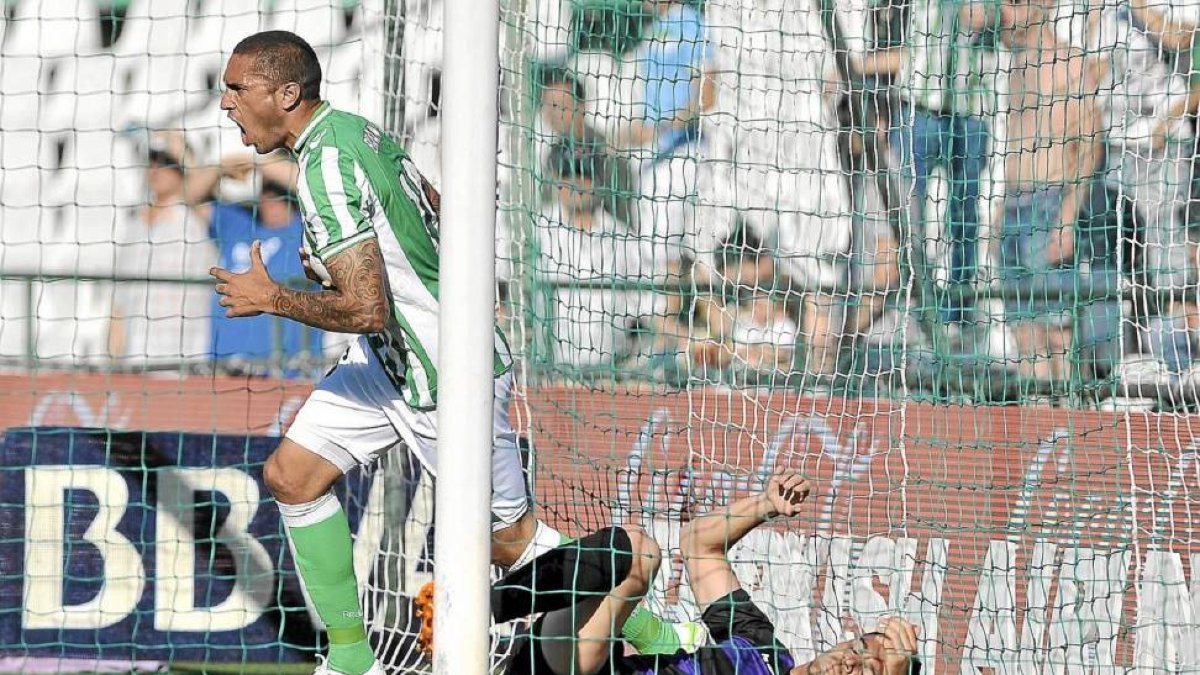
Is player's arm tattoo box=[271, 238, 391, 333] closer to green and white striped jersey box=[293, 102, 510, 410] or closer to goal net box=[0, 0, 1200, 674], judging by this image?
green and white striped jersey box=[293, 102, 510, 410]

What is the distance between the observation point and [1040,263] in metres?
4.78

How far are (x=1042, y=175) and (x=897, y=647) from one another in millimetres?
2049

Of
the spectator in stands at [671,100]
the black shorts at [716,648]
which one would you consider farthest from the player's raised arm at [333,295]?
the spectator in stands at [671,100]

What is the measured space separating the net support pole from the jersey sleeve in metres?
0.29

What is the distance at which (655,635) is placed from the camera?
3.49 meters

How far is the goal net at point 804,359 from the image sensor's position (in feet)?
14.5

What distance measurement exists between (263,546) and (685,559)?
1.95 meters

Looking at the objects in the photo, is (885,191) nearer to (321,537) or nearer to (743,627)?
(743,627)

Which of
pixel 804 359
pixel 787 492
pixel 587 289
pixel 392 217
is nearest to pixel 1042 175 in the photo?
pixel 804 359

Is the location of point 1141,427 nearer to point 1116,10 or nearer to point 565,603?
point 1116,10

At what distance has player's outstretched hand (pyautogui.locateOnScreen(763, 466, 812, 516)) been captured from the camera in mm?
3457

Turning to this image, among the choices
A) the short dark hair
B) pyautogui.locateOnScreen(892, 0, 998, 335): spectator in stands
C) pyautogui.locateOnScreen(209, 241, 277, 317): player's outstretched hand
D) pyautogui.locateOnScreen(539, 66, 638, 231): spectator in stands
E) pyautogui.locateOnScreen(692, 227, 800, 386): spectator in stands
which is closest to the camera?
pyautogui.locateOnScreen(209, 241, 277, 317): player's outstretched hand

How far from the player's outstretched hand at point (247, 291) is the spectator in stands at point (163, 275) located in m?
3.06

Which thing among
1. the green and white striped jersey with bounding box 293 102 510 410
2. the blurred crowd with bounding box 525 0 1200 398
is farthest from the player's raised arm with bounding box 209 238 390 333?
the blurred crowd with bounding box 525 0 1200 398
